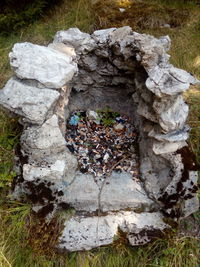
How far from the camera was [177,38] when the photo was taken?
452 centimetres

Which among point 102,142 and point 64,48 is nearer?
point 64,48

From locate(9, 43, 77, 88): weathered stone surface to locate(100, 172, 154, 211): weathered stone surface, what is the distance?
1024 millimetres

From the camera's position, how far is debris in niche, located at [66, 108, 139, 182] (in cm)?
280

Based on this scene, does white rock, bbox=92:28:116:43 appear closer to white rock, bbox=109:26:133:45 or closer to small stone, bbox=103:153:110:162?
white rock, bbox=109:26:133:45

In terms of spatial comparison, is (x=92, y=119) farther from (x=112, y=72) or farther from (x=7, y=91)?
(x=7, y=91)

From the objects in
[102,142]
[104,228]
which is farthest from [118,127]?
[104,228]

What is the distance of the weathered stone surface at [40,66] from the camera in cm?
223

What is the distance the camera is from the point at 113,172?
2.75m

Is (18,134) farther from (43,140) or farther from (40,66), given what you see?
(40,66)

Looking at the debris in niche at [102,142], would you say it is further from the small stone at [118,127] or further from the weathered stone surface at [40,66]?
the weathered stone surface at [40,66]

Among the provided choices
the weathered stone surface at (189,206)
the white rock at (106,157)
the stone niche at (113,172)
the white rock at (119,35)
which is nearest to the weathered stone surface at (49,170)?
the stone niche at (113,172)

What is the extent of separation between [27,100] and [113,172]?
3.55 ft

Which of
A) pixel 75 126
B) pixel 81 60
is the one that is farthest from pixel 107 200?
pixel 81 60

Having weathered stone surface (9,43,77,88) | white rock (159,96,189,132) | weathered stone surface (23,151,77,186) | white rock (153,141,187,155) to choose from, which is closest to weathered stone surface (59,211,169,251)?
weathered stone surface (23,151,77,186)
